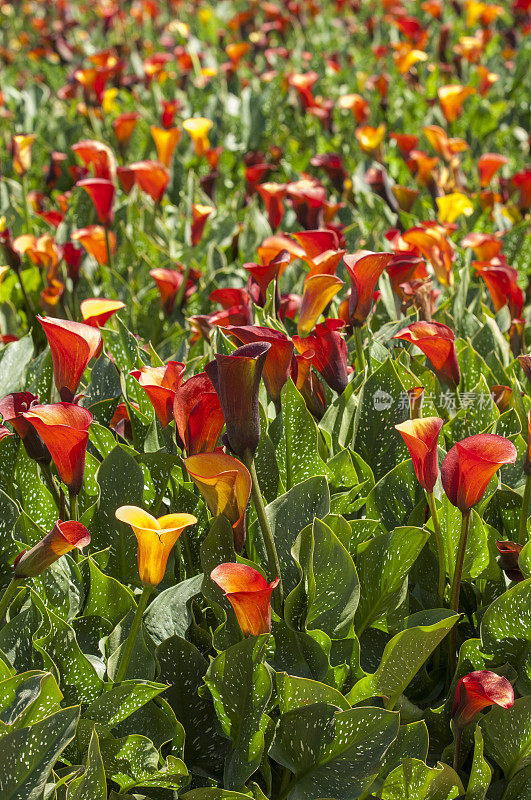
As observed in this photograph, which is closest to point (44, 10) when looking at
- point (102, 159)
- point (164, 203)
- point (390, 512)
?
point (164, 203)

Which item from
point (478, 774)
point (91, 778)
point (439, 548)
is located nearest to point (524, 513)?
point (439, 548)

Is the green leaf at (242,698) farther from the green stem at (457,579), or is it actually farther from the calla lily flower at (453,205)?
the calla lily flower at (453,205)

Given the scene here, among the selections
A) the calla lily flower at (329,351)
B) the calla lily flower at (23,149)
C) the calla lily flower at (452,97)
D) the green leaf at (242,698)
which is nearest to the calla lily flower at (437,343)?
the calla lily flower at (329,351)

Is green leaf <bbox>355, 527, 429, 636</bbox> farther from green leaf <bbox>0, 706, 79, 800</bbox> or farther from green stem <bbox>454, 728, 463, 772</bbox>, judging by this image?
green leaf <bbox>0, 706, 79, 800</bbox>

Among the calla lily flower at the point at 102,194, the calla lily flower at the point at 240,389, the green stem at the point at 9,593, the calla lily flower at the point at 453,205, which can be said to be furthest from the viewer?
the calla lily flower at the point at 453,205

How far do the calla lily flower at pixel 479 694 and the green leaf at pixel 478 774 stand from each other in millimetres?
29

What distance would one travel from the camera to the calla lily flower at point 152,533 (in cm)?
100

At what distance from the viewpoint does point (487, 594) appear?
4.61ft

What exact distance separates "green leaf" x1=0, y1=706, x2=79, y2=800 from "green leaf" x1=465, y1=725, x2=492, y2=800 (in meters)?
0.55

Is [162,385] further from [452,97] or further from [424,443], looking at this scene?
[452,97]

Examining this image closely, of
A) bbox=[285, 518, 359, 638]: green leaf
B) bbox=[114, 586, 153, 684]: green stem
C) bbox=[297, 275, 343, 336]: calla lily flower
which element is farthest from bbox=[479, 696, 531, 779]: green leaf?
bbox=[297, 275, 343, 336]: calla lily flower

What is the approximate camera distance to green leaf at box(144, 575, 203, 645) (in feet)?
4.18

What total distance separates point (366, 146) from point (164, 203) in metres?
0.75

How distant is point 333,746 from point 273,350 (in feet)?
1.82
